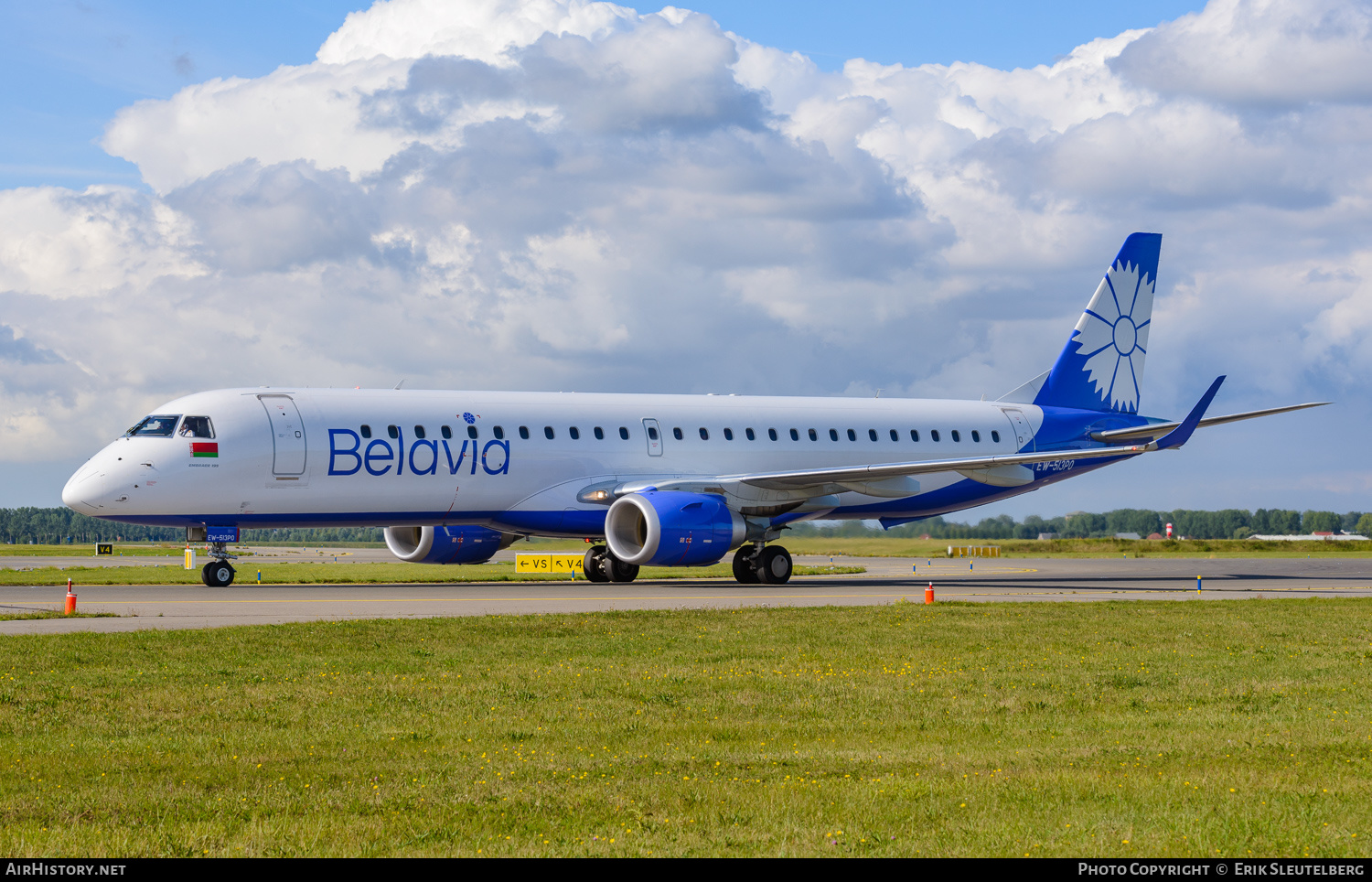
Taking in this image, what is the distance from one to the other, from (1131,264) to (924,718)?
111ft

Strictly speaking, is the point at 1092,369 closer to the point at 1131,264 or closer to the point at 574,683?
the point at 1131,264

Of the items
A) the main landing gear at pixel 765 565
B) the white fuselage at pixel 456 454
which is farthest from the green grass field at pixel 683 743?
the main landing gear at pixel 765 565

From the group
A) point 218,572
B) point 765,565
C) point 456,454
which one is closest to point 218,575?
point 218,572

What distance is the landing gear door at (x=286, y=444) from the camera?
29141 millimetres

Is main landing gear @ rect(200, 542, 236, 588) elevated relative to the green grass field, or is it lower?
elevated

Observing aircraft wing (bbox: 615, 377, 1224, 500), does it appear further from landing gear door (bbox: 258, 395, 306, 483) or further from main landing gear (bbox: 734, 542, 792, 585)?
landing gear door (bbox: 258, 395, 306, 483)

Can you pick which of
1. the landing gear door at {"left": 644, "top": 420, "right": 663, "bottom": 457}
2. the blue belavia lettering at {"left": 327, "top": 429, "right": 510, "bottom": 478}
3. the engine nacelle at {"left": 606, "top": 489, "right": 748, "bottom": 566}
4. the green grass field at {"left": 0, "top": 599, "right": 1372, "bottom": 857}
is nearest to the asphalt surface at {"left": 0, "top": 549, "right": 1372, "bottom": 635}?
the engine nacelle at {"left": 606, "top": 489, "right": 748, "bottom": 566}

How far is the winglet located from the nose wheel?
2330 cm

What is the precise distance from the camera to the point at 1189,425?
34.5 m

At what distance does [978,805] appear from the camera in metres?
8.30

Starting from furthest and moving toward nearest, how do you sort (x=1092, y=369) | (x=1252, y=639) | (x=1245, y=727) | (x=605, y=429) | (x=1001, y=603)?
(x=1092, y=369)
(x=605, y=429)
(x=1001, y=603)
(x=1252, y=639)
(x=1245, y=727)

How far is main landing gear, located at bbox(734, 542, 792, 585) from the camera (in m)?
33.9

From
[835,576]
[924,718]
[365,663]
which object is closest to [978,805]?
[924,718]

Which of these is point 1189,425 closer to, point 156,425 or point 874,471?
point 874,471
